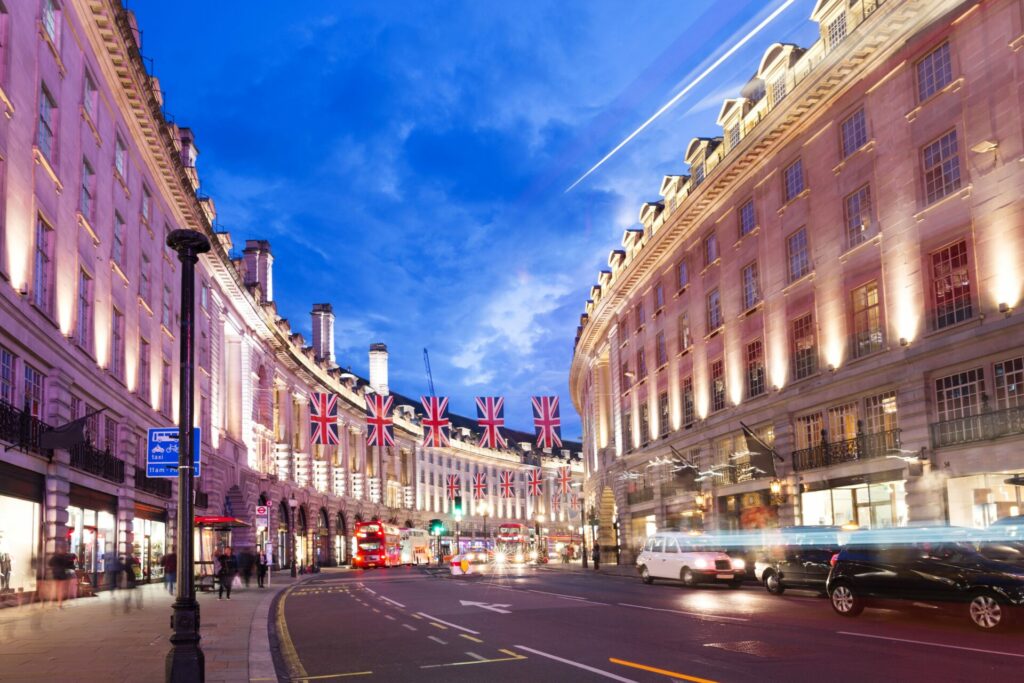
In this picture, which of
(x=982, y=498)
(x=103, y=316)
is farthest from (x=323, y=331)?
(x=982, y=498)

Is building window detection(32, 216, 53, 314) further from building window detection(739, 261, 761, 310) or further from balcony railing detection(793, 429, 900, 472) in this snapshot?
building window detection(739, 261, 761, 310)

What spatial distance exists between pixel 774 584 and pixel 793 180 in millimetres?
17367

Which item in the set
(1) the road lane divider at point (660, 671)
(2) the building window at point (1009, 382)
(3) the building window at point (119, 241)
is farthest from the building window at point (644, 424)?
(1) the road lane divider at point (660, 671)

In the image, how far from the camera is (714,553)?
3478cm

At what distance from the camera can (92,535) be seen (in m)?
35.2

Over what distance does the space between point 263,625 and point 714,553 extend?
58.8 ft

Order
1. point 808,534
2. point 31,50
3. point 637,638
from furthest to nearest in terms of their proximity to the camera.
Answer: point 808,534, point 31,50, point 637,638

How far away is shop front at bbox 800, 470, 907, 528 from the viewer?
32.8m

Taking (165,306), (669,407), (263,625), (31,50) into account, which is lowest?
(263,625)

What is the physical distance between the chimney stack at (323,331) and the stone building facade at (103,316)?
3072 cm

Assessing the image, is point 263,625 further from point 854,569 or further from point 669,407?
point 669,407

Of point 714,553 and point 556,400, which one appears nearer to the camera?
point 714,553

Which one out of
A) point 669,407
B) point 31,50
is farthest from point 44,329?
point 669,407

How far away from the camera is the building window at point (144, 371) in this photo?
Result: 42.8m
